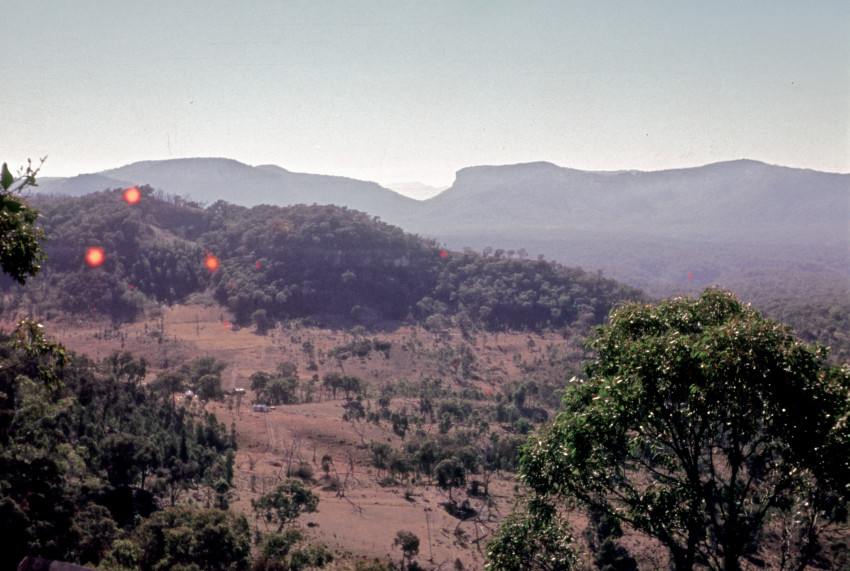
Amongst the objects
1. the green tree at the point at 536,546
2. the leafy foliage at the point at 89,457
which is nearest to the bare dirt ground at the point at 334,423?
the leafy foliage at the point at 89,457

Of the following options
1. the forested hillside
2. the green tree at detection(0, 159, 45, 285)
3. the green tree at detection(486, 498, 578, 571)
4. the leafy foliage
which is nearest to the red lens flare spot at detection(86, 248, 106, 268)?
the forested hillside

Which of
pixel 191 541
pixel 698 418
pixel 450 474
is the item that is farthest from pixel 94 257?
pixel 698 418

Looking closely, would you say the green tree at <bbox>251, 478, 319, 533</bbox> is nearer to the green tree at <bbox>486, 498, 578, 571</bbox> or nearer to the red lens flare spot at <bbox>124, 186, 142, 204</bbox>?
the green tree at <bbox>486, 498, 578, 571</bbox>

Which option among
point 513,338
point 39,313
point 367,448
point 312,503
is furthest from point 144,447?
point 513,338

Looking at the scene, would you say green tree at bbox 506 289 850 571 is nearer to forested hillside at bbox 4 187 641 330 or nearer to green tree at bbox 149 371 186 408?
green tree at bbox 149 371 186 408

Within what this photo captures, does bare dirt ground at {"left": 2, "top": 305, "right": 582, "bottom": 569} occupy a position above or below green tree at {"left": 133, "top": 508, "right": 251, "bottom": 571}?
below

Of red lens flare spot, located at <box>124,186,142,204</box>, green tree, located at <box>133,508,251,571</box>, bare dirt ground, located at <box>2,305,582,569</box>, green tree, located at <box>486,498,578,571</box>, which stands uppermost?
red lens flare spot, located at <box>124,186,142,204</box>

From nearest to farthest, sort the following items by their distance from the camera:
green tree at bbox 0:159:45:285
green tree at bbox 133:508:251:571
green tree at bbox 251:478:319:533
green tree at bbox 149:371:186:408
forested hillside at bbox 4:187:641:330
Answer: green tree at bbox 0:159:45:285
green tree at bbox 133:508:251:571
green tree at bbox 251:478:319:533
green tree at bbox 149:371:186:408
forested hillside at bbox 4:187:641:330

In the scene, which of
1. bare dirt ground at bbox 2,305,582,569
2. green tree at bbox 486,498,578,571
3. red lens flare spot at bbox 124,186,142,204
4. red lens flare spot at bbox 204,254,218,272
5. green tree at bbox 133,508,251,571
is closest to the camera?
green tree at bbox 486,498,578,571

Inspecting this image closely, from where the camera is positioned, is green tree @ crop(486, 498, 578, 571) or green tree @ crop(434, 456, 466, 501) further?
green tree @ crop(434, 456, 466, 501)
